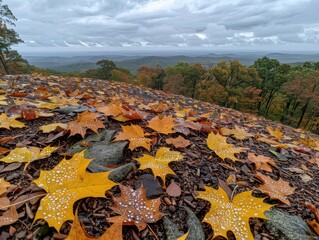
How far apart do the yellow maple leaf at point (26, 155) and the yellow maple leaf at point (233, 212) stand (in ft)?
4.24

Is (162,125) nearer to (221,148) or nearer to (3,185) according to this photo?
(221,148)

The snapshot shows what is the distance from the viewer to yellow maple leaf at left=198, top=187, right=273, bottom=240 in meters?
1.08

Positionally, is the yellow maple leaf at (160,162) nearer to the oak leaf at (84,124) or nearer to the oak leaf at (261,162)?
the oak leaf at (84,124)

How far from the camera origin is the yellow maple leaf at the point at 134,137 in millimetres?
1789

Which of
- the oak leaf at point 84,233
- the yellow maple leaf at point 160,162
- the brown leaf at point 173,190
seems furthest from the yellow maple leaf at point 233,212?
the oak leaf at point 84,233

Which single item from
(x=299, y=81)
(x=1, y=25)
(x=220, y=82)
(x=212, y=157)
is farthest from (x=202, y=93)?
(x=212, y=157)

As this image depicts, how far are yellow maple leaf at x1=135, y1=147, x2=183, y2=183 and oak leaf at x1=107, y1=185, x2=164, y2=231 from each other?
20cm

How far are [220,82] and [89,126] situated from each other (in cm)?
2850

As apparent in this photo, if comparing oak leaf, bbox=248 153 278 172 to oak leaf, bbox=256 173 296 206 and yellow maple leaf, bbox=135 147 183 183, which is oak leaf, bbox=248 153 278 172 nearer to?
oak leaf, bbox=256 173 296 206

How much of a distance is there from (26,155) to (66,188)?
72cm

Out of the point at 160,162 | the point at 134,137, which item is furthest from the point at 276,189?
the point at 134,137

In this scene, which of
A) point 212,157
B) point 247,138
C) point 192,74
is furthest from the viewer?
point 192,74

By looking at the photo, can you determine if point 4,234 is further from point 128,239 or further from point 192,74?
point 192,74

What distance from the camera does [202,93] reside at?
26.7m
